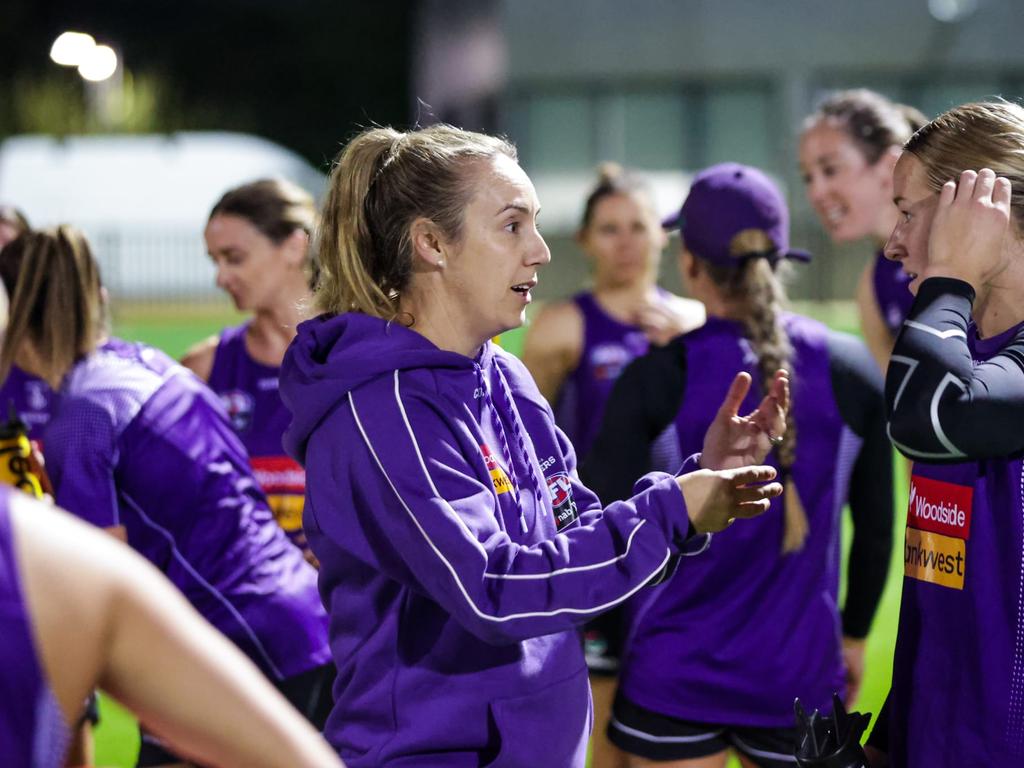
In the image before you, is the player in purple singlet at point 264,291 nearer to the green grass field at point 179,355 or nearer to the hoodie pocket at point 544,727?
the green grass field at point 179,355

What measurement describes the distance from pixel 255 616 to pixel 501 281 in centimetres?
151

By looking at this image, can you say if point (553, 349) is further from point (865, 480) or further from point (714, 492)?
point (714, 492)

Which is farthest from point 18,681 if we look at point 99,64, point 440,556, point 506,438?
point 99,64

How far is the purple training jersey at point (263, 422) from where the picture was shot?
446 centimetres

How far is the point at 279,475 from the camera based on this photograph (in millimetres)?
4488

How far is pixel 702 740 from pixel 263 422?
1967 millimetres

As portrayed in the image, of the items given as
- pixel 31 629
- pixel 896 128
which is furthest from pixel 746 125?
pixel 31 629

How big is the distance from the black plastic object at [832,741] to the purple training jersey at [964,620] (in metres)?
0.08

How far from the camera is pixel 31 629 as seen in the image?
A: 1.14 m

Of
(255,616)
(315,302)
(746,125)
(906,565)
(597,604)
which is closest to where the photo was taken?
(597,604)

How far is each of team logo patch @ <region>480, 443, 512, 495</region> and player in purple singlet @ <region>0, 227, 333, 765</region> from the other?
1339mm

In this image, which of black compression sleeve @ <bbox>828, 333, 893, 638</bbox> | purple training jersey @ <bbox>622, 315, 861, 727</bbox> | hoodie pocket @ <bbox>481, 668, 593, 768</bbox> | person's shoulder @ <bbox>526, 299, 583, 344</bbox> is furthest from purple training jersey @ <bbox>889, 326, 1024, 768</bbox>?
person's shoulder @ <bbox>526, 299, 583, 344</bbox>

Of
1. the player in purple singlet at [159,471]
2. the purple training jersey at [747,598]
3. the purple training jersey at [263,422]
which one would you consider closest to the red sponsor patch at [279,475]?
the purple training jersey at [263,422]

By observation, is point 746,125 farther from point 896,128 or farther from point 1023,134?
point 1023,134
